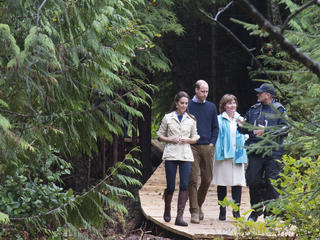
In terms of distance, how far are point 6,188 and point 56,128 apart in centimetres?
103

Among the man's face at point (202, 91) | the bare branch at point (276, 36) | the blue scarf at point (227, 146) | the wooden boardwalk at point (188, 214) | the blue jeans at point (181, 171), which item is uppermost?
the man's face at point (202, 91)

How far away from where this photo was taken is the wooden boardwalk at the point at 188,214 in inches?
298

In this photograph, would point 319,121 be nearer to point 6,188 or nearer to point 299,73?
point 299,73

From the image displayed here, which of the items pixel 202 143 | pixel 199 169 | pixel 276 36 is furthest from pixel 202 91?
pixel 276 36

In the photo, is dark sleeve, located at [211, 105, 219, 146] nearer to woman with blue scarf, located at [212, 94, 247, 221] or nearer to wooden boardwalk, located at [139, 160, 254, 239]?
woman with blue scarf, located at [212, 94, 247, 221]

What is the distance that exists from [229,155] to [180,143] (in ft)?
3.15

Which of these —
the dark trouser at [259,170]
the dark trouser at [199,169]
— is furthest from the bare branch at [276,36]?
the dark trouser at [199,169]

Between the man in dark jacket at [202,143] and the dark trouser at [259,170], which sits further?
the man in dark jacket at [202,143]

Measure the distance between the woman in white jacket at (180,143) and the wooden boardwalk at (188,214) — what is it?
312 mm

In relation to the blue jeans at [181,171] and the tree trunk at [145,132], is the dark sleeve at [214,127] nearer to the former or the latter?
the blue jeans at [181,171]

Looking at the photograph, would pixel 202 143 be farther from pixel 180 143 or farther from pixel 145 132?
pixel 145 132

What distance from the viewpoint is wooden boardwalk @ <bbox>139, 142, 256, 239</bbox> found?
24.9 ft

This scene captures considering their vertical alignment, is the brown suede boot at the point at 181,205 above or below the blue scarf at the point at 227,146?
below

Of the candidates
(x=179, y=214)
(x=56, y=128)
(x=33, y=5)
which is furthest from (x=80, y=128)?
(x=179, y=214)
